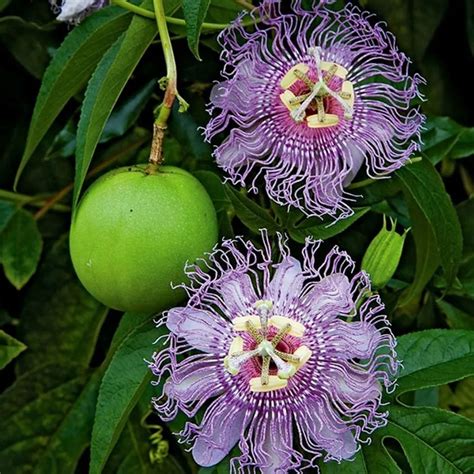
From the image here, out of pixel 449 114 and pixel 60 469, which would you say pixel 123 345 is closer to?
pixel 60 469

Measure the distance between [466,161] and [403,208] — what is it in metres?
0.25

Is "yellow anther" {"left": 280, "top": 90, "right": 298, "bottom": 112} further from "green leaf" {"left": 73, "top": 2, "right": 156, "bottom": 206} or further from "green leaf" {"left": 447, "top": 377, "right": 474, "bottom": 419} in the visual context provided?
"green leaf" {"left": 447, "top": 377, "right": 474, "bottom": 419}

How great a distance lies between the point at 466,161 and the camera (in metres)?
1.61

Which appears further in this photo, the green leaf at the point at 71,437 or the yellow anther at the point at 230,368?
the green leaf at the point at 71,437

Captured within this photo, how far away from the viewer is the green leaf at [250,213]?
1.16 m

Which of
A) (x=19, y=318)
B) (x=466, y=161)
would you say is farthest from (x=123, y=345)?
(x=466, y=161)

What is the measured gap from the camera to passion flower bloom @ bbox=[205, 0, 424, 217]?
118 centimetres

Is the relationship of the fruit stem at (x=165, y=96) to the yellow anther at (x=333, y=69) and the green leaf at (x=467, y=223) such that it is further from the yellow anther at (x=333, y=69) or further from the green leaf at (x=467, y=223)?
the green leaf at (x=467, y=223)

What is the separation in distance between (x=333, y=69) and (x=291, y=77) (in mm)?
53

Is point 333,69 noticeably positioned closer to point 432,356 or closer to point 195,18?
point 195,18

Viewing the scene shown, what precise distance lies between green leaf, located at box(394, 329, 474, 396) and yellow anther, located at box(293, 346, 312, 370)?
0.12 m

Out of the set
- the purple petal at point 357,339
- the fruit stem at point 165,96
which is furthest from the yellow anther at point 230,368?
the fruit stem at point 165,96

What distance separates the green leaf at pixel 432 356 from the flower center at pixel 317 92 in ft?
0.94

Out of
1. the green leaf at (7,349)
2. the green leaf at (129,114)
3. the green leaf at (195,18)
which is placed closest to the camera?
the green leaf at (195,18)
